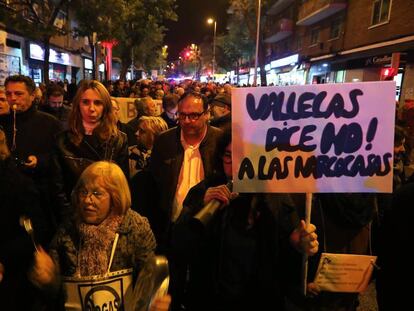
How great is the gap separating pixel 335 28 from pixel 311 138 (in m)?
27.6

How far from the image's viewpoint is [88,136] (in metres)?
3.37

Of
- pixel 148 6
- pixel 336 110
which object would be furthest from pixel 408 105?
pixel 148 6

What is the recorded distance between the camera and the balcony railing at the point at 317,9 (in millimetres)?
24652

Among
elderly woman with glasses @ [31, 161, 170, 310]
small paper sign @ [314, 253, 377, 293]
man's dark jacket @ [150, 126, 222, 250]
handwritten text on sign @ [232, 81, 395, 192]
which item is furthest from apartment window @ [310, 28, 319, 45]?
elderly woman with glasses @ [31, 161, 170, 310]

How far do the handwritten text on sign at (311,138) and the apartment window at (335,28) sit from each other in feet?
86.1

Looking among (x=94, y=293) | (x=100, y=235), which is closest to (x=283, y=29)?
(x=100, y=235)

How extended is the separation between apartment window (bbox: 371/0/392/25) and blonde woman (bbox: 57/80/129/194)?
19.7 meters

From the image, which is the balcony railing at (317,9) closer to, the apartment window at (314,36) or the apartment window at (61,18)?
the apartment window at (314,36)

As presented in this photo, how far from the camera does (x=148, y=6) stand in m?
26.7

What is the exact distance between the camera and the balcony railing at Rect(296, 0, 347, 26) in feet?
80.9

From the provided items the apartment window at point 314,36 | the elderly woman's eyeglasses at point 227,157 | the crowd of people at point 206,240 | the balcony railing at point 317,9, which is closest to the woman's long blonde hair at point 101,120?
the crowd of people at point 206,240

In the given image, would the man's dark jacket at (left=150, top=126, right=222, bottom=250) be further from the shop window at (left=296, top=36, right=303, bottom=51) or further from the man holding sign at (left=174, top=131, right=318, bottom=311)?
the shop window at (left=296, top=36, right=303, bottom=51)

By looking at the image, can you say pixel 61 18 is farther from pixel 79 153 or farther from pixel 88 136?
pixel 79 153

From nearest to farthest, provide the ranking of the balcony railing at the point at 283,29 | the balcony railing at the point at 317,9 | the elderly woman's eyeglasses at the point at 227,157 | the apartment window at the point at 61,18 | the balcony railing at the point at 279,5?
1. the elderly woman's eyeglasses at the point at 227,157
2. the balcony railing at the point at 317,9
3. the apartment window at the point at 61,18
4. the balcony railing at the point at 283,29
5. the balcony railing at the point at 279,5
